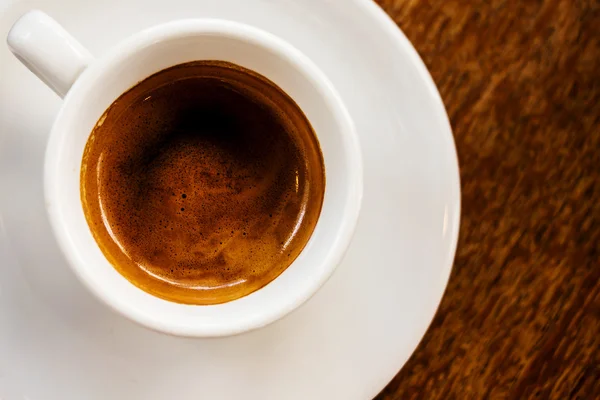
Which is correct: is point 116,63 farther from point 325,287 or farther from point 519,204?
point 519,204

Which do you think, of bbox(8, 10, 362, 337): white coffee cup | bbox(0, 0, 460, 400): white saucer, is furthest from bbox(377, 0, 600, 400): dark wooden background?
bbox(8, 10, 362, 337): white coffee cup

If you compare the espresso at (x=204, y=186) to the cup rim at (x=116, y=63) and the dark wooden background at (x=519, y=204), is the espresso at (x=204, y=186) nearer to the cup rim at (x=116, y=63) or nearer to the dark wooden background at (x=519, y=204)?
the cup rim at (x=116, y=63)

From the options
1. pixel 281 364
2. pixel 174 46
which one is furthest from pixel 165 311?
pixel 174 46

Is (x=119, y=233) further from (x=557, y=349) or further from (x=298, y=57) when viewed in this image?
(x=557, y=349)

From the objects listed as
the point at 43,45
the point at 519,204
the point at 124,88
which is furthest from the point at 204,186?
the point at 519,204

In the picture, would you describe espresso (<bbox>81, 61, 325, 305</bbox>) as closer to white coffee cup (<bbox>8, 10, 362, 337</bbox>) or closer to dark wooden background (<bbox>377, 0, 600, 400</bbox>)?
white coffee cup (<bbox>8, 10, 362, 337</bbox>)

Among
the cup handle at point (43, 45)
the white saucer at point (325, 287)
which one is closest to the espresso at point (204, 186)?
the white saucer at point (325, 287)
